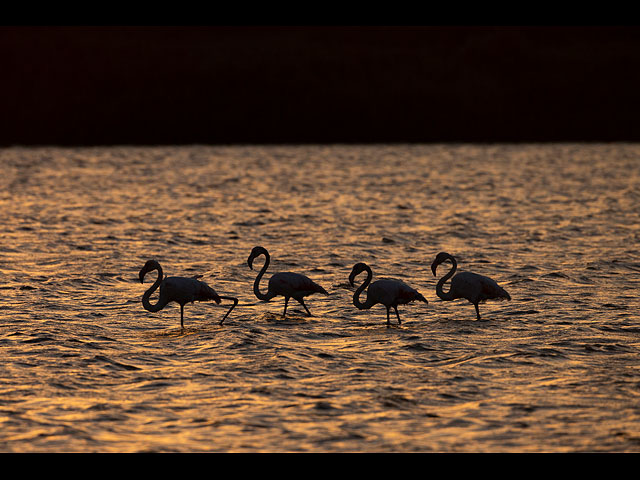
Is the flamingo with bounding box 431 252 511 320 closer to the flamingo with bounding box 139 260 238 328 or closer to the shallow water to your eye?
the shallow water

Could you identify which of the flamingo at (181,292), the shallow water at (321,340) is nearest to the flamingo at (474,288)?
the shallow water at (321,340)

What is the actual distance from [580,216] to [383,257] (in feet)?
38.2

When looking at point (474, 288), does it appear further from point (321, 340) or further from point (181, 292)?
Result: point (181, 292)

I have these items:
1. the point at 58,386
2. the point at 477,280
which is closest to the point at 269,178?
the point at 477,280

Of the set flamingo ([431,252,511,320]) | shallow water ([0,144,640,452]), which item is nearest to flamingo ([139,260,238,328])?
shallow water ([0,144,640,452])

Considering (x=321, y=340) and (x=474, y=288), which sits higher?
(x=474, y=288)

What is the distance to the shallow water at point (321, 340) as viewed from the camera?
1072 cm

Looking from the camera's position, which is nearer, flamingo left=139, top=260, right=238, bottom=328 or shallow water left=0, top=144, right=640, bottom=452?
shallow water left=0, top=144, right=640, bottom=452

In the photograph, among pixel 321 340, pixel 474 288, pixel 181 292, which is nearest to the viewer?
pixel 321 340

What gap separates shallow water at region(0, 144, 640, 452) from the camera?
1072 centimetres

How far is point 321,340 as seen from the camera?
14961mm

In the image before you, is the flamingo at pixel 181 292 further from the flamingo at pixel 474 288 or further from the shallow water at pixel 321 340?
the flamingo at pixel 474 288

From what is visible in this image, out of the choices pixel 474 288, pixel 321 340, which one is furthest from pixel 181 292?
pixel 474 288

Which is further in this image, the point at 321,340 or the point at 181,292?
the point at 181,292
